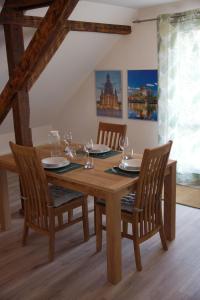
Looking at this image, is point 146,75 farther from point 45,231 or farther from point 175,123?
point 45,231

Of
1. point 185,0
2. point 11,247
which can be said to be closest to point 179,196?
point 11,247

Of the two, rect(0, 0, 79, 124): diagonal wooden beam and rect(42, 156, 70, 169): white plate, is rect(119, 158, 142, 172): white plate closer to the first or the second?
rect(42, 156, 70, 169): white plate

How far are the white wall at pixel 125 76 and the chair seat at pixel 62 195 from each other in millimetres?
2055

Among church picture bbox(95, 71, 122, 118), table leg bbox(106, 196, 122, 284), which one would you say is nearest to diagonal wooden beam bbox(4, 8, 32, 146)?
table leg bbox(106, 196, 122, 284)

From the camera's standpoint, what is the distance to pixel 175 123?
434 cm

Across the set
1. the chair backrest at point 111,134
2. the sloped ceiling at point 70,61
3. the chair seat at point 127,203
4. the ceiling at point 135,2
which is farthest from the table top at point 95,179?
the ceiling at point 135,2

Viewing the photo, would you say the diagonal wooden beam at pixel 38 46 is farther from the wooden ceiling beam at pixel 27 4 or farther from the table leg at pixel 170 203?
the table leg at pixel 170 203

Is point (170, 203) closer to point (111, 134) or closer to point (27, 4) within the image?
point (111, 134)

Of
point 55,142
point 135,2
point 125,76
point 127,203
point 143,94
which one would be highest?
point 135,2

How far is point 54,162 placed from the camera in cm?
293

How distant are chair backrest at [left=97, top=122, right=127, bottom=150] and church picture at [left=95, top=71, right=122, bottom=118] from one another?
4.33ft

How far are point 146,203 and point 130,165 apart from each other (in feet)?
1.14

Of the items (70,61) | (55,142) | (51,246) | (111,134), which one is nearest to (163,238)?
(51,246)

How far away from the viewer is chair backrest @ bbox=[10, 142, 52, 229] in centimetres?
260
